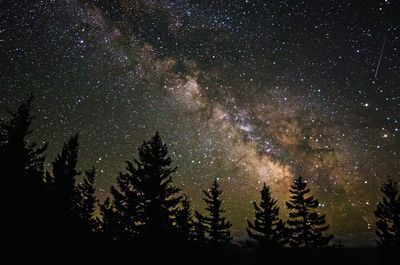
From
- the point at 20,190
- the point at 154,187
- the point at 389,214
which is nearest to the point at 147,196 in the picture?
the point at 154,187

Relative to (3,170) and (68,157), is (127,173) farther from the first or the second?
(68,157)

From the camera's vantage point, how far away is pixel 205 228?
1270 inches

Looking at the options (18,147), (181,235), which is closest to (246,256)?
(181,235)

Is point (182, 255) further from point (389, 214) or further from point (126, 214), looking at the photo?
point (389, 214)

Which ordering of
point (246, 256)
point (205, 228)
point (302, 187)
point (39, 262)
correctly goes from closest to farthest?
point (39, 262) < point (246, 256) < point (205, 228) < point (302, 187)

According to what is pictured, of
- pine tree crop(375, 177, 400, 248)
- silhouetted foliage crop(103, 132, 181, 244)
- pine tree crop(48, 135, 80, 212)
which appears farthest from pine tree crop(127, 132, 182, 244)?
pine tree crop(375, 177, 400, 248)

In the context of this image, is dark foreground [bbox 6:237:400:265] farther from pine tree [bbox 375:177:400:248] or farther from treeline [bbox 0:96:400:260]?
pine tree [bbox 375:177:400:248]

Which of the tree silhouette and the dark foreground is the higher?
the tree silhouette

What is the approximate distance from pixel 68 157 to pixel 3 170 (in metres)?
14.7

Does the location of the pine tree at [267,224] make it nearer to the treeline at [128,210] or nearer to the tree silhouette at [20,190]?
the treeline at [128,210]

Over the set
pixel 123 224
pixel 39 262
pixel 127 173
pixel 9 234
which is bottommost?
pixel 39 262

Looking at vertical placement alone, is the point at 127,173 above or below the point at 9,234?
above

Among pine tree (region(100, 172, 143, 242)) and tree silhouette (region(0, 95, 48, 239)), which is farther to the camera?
pine tree (region(100, 172, 143, 242))

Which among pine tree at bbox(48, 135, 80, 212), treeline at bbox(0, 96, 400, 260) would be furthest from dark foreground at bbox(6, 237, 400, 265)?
pine tree at bbox(48, 135, 80, 212)
